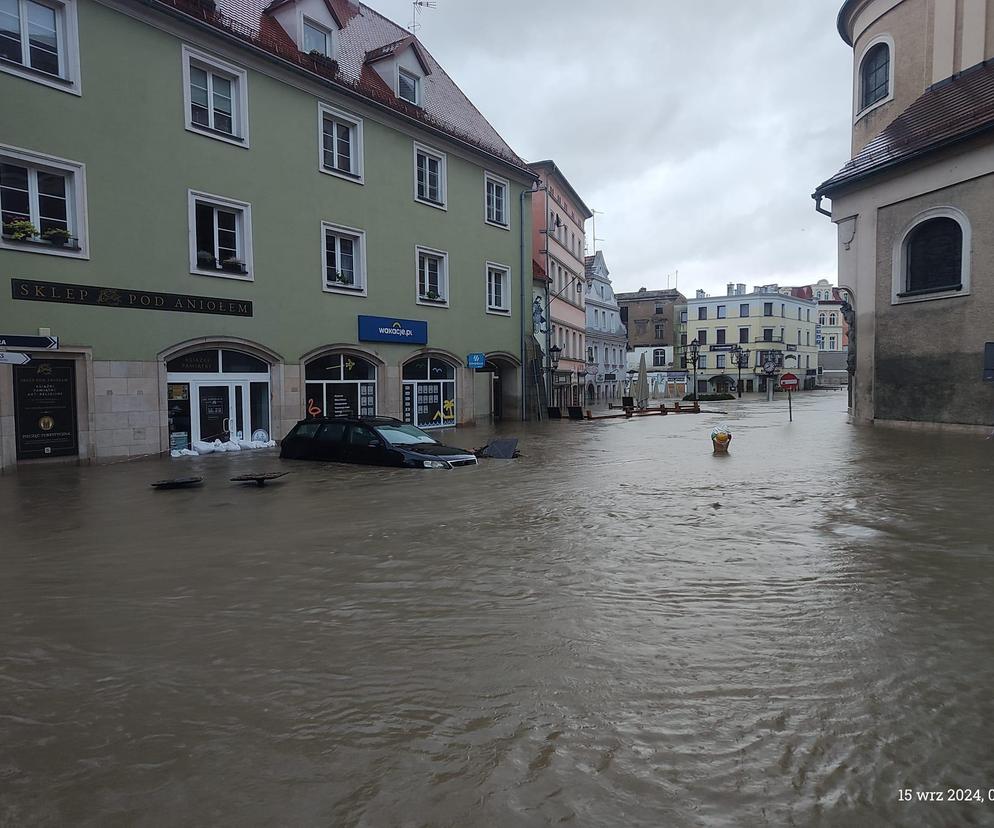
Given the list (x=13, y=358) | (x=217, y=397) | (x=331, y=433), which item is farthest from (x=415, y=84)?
(x=13, y=358)

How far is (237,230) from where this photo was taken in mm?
19172

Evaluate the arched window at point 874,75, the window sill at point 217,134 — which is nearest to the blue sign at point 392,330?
the window sill at point 217,134

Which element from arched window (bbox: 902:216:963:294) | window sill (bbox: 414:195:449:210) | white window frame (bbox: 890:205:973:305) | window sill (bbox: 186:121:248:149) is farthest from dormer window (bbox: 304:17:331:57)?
arched window (bbox: 902:216:963:294)

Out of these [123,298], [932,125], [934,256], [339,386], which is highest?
[932,125]

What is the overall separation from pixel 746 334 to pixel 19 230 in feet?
258

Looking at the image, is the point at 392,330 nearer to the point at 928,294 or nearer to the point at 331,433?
the point at 331,433

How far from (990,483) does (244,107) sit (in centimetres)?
1865

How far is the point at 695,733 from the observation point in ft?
11.7

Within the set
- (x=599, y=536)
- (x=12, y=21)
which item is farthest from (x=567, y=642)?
(x=12, y=21)

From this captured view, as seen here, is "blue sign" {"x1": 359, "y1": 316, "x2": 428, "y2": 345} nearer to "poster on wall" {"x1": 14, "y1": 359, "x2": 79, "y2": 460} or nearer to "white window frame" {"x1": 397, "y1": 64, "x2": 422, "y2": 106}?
"white window frame" {"x1": 397, "y1": 64, "x2": 422, "y2": 106}

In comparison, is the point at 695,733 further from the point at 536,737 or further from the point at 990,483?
the point at 990,483

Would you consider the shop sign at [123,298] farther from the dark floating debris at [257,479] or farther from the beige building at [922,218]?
the beige building at [922,218]

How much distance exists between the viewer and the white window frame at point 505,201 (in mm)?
27703

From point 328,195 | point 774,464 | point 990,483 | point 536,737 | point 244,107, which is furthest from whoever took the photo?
point 328,195
